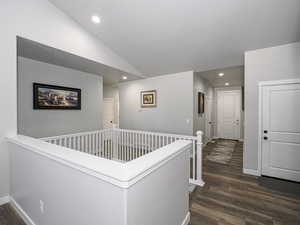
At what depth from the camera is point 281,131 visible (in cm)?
288

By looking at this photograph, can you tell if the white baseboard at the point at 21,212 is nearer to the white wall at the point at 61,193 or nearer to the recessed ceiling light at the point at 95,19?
the white wall at the point at 61,193

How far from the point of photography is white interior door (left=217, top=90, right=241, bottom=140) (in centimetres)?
670

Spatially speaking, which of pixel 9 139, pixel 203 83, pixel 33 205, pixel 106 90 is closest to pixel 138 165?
pixel 33 205

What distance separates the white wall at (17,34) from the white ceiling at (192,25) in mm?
284

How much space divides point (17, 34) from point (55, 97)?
1.72 meters

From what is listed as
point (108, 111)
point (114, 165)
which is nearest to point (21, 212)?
point (114, 165)

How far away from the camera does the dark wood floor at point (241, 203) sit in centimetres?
185

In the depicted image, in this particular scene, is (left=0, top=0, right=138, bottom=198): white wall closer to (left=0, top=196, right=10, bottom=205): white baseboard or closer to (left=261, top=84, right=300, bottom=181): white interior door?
(left=0, top=196, right=10, bottom=205): white baseboard

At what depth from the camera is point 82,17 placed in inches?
109

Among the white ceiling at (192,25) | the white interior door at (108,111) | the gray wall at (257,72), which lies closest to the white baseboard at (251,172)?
the gray wall at (257,72)

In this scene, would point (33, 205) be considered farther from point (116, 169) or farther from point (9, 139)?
point (116, 169)

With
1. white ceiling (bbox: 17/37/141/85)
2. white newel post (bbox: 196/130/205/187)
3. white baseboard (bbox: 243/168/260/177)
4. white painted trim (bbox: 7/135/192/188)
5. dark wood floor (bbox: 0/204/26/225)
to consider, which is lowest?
dark wood floor (bbox: 0/204/26/225)

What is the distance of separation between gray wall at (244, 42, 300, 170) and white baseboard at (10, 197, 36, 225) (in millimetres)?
3877

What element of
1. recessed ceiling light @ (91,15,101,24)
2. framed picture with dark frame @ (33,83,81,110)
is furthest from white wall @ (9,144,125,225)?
recessed ceiling light @ (91,15,101,24)
